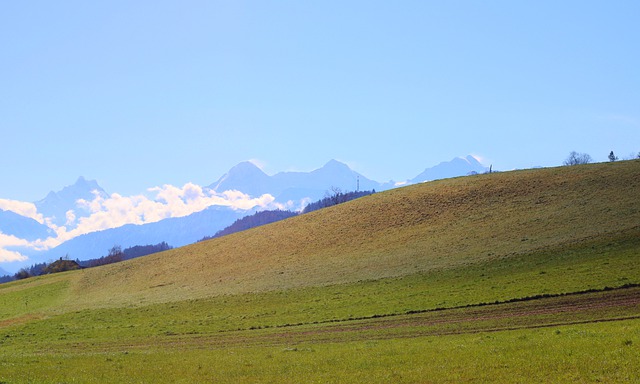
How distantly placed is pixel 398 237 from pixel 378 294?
2753cm

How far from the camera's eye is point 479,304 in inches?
1625

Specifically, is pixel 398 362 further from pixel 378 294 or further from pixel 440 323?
pixel 378 294

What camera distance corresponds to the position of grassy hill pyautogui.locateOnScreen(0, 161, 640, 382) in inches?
1041

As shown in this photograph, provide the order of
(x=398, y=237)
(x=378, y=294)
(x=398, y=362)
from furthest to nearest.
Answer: (x=398, y=237), (x=378, y=294), (x=398, y=362)

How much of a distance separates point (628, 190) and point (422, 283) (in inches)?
1579

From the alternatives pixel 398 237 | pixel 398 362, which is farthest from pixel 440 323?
pixel 398 237

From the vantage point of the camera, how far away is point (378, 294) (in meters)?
52.5

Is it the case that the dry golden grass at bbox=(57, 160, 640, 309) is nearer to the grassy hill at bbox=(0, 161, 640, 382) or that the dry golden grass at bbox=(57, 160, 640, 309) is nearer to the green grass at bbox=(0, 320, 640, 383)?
the grassy hill at bbox=(0, 161, 640, 382)

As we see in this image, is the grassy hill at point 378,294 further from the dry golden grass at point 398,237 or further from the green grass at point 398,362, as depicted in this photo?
the dry golden grass at point 398,237

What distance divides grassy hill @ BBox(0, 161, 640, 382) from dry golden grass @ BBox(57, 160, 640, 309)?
0.42 meters

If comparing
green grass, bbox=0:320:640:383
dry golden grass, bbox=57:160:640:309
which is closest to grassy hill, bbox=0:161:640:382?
green grass, bbox=0:320:640:383

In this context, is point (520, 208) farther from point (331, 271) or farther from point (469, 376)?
point (469, 376)

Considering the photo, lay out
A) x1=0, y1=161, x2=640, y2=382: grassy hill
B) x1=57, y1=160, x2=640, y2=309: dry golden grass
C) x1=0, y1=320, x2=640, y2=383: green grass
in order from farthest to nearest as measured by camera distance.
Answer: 1. x1=57, y1=160, x2=640, y2=309: dry golden grass
2. x1=0, y1=161, x2=640, y2=382: grassy hill
3. x1=0, y1=320, x2=640, y2=383: green grass

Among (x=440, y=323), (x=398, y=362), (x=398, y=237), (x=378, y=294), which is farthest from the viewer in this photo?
(x=398, y=237)
